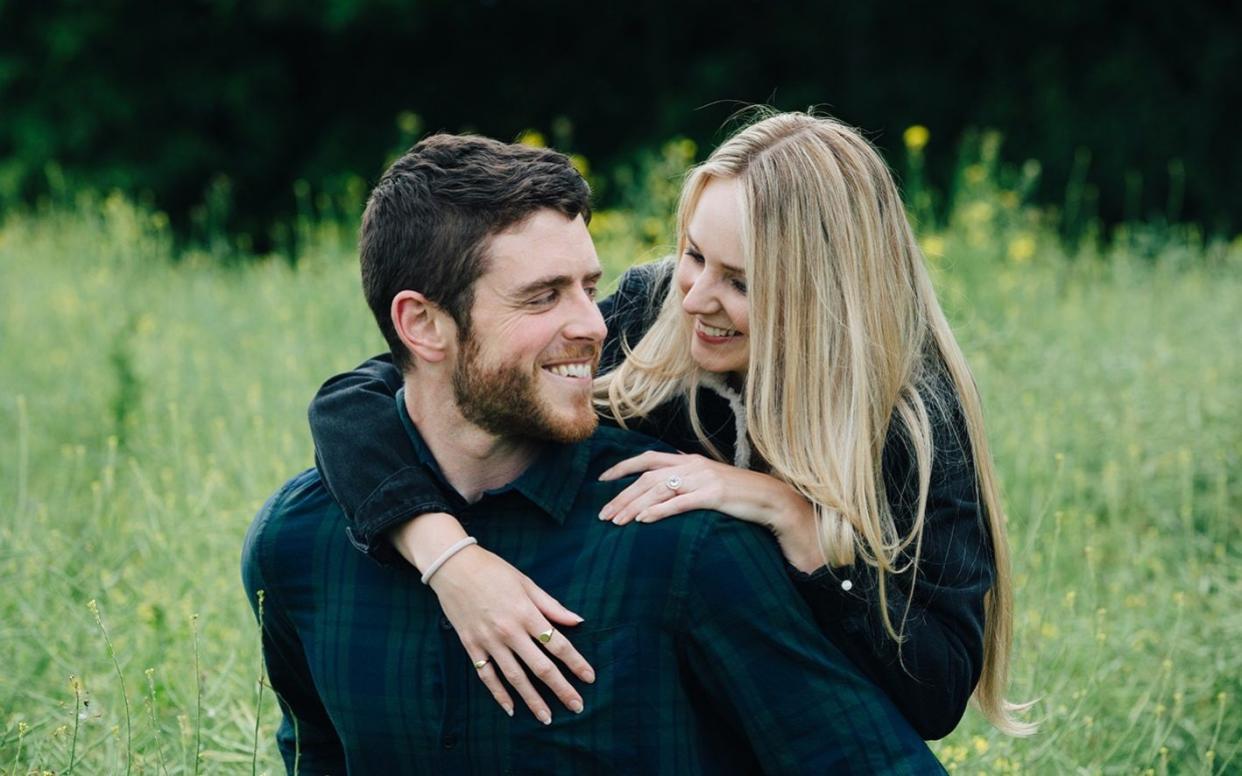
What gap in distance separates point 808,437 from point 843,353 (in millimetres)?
173

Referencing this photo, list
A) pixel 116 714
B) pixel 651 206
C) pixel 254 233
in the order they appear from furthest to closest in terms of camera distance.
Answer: pixel 254 233 < pixel 651 206 < pixel 116 714

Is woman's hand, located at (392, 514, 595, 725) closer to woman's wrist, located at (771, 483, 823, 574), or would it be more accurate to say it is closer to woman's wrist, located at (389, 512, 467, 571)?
woman's wrist, located at (389, 512, 467, 571)

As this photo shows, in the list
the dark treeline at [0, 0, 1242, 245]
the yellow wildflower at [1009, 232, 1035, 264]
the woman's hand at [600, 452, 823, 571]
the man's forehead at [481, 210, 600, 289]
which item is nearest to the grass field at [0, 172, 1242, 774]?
the yellow wildflower at [1009, 232, 1035, 264]

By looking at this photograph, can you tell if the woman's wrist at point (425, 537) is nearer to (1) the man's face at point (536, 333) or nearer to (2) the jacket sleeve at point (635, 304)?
(1) the man's face at point (536, 333)

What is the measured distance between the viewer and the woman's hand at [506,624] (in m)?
2.29

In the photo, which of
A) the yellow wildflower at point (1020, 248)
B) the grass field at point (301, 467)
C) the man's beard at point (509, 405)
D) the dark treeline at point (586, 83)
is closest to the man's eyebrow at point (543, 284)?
the man's beard at point (509, 405)

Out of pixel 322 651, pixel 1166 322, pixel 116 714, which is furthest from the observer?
pixel 1166 322

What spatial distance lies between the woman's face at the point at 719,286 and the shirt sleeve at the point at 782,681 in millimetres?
656

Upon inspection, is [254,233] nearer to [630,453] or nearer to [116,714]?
[116,714]

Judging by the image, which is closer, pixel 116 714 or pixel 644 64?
pixel 116 714

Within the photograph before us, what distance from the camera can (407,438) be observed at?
2623mm

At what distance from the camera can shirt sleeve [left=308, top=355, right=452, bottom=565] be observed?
2438 mm

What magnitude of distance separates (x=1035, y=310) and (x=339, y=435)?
5262mm

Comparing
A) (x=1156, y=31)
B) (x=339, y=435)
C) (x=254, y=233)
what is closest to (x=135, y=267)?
(x=254, y=233)
